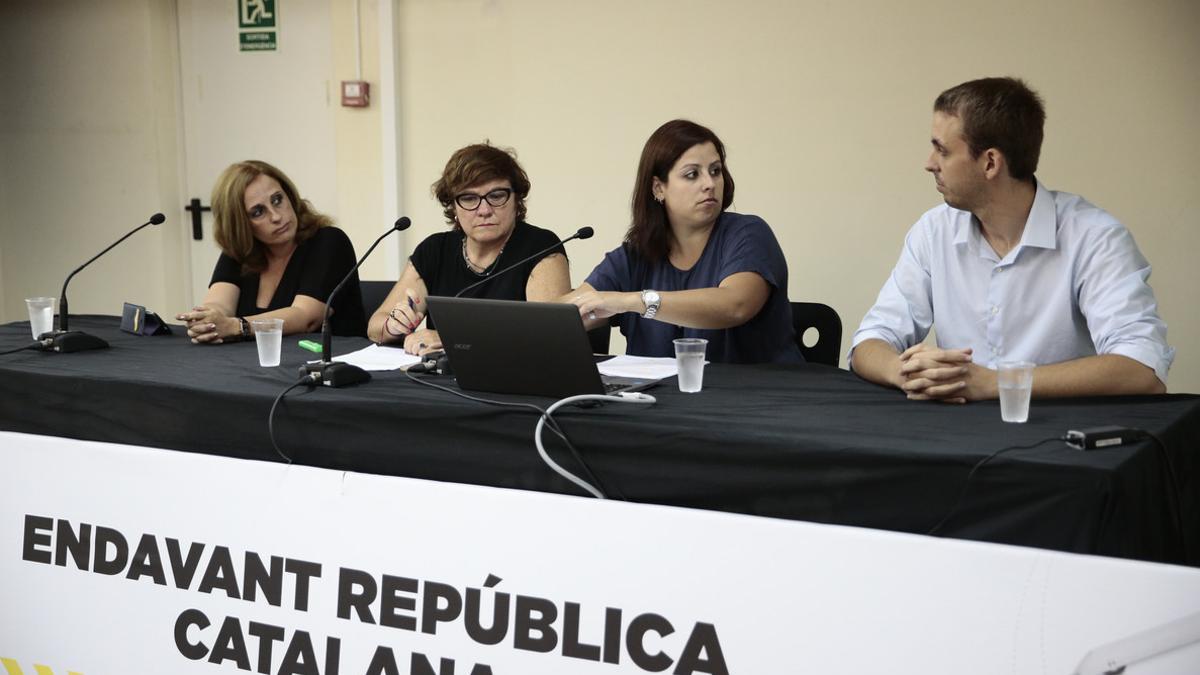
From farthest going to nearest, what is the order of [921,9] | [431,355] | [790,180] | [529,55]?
1. [529,55]
2. [790,180]
3. [921,9]
4. [431,355]

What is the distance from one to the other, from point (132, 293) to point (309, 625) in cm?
396

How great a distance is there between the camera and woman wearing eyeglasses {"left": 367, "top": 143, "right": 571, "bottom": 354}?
2.75m

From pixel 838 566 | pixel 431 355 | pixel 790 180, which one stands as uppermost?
pixel 790 180

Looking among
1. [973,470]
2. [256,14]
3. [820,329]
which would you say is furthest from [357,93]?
[973,470]

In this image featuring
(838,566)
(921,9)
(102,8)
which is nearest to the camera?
(838,566)

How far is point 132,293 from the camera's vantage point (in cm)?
516

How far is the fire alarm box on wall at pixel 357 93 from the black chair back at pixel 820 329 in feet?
8.08

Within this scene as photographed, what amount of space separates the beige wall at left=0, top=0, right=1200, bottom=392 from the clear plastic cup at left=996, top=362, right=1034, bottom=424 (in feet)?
7.02

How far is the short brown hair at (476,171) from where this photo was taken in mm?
2746

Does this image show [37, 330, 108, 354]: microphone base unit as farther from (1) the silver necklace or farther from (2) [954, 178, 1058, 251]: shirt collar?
(2) [954, 178, 1058, 251]: shirt collar

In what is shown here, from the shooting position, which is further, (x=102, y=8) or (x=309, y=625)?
(x=102, y=8)

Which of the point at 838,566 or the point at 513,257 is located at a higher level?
the point at 513,257

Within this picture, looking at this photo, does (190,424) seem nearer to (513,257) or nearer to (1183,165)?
(513,257)

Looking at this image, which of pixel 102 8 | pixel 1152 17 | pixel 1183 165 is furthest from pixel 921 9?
pixel 102 8
